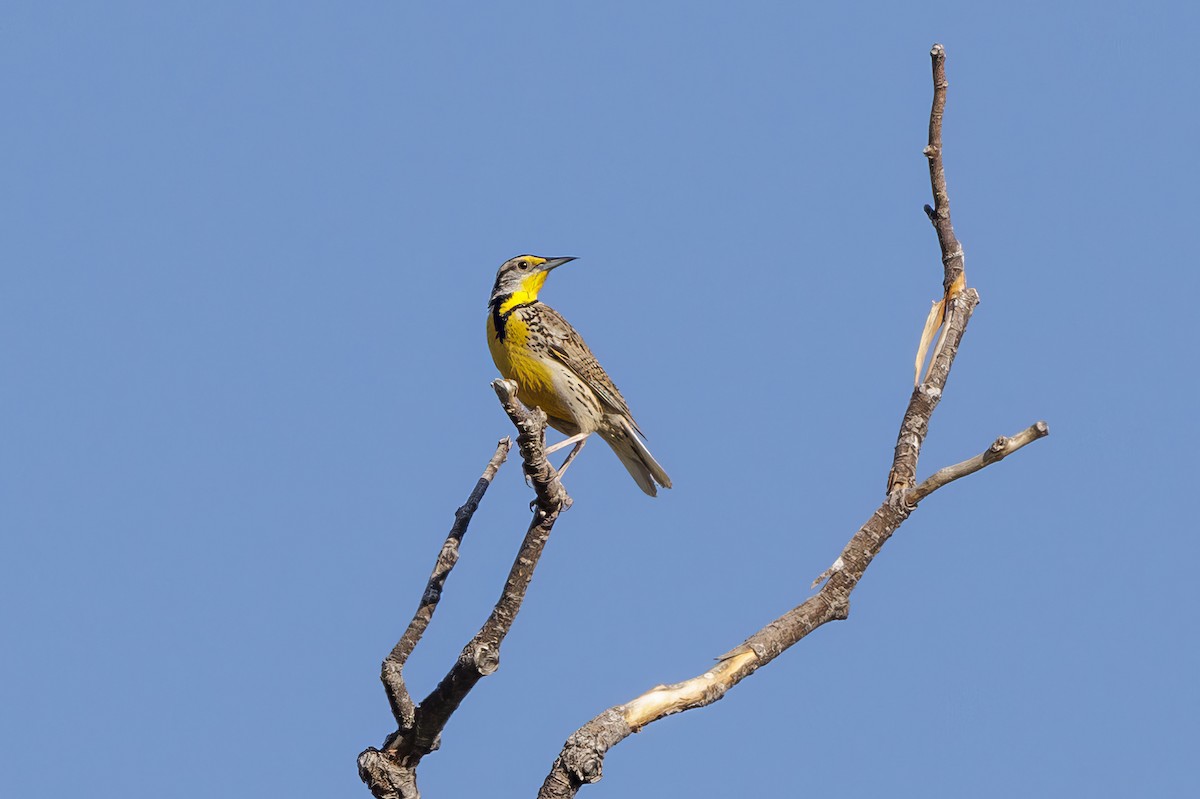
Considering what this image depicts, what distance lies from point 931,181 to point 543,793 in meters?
3.27

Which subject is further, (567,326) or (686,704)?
(567,326)

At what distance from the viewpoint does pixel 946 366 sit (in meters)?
6.41

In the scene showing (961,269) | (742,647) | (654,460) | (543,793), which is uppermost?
(654,460)

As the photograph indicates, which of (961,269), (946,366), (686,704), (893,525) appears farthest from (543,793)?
(961,269)

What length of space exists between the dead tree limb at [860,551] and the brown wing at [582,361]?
2478mm

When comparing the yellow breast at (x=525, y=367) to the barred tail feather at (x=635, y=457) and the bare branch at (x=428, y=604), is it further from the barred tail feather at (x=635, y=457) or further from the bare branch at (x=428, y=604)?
the bare branch at (x=428, y=604)

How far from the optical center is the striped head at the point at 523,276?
896 cm

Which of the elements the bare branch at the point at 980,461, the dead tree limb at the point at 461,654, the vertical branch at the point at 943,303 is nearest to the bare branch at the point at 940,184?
the vertical branch at the point at 943,303

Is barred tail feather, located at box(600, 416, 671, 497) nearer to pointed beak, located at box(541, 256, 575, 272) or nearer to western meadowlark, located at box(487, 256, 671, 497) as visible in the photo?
western meadowlark, located at box(487, 256, 671, 497)

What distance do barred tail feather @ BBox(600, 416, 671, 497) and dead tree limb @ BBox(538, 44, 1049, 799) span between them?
2333mm

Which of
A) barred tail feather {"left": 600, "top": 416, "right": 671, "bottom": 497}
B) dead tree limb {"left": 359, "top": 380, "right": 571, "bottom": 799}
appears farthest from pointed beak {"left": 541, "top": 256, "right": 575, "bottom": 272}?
dead tree limb {"left": 359, "top": 380, "right": 571, "bottom": 799}

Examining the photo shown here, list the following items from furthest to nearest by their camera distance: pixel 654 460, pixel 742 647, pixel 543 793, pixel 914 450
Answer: pixel 654 460, pixel 914 450, pixel 742 647, pixel 543 793

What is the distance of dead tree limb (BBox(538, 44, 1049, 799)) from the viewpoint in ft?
17.4

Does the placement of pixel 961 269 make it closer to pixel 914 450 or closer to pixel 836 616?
pixel 914 450
